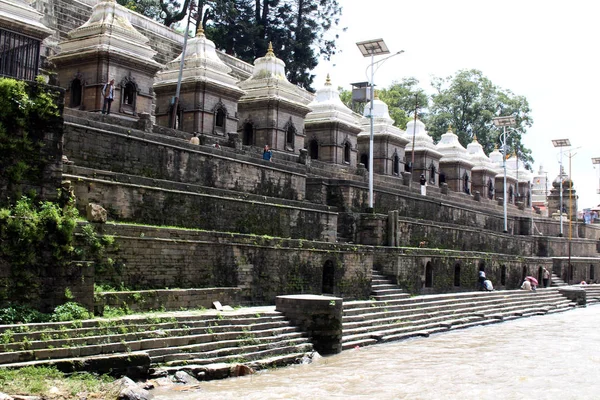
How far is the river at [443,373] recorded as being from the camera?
10469 millimetres

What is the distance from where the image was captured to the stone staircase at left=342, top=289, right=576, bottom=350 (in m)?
15.8

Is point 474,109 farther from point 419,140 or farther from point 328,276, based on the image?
point 328,276

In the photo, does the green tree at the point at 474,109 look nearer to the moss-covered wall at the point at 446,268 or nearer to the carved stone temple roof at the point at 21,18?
the moss-covered wall at the point at 446,268

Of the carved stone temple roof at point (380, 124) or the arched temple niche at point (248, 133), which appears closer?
the arched temple niche at point (248, 133)

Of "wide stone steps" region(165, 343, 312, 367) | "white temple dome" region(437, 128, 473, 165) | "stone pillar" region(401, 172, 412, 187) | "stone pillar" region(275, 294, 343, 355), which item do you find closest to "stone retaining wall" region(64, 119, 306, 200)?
"stone pillar" region(275, 294, 343, 355)

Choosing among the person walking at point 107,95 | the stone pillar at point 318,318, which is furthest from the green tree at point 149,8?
the stone pillar at point 318,318

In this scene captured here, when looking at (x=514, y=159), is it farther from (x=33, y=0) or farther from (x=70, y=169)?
(x=70, y=169)

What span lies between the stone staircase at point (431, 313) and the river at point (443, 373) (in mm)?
404

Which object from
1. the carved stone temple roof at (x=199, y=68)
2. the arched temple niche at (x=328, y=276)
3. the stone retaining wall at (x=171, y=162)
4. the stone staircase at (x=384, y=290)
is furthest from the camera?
the carved stone temple roof at (x=199, y=68)

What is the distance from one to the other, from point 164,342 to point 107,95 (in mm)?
10254

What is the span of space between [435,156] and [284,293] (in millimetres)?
23462

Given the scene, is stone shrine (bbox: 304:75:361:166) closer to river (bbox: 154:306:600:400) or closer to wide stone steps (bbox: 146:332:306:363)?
river (bbox: 154:306:600:400)

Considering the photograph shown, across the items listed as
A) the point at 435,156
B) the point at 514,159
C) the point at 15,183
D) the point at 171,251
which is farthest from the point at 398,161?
the point at 15,183

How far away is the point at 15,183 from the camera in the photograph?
10898mm
